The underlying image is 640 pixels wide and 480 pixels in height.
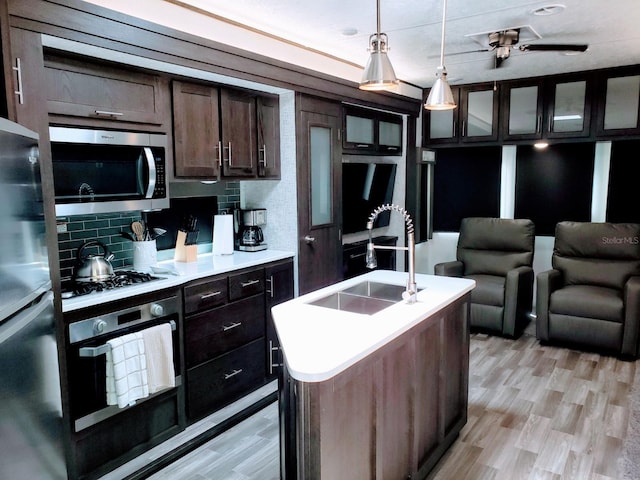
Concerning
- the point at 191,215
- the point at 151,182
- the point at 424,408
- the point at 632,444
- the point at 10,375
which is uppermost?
the point at 151,182

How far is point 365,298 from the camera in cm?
279

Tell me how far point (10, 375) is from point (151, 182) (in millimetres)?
1662

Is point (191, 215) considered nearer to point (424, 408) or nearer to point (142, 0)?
point (142, 0)

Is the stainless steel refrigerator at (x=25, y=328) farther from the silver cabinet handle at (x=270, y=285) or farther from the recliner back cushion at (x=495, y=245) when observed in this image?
the recliner back cushion at (x=495, y=245)

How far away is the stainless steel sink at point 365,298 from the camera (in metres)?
2.72

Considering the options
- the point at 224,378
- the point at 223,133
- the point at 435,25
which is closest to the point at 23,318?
the point at 224,378

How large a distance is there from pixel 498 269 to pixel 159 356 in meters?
3.58

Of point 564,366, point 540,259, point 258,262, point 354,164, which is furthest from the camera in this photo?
point 540,259

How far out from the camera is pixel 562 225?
4730mm

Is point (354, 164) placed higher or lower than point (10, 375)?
higher

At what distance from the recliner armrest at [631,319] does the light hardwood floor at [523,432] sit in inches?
5.3

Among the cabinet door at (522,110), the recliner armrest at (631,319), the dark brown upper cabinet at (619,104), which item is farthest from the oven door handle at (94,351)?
the dark brown upper cabinet at (619,104)

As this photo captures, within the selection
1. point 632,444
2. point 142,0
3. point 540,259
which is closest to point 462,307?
point 632,444

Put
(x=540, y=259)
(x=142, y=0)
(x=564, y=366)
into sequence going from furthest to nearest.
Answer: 1. (x=540, y=259)
2. (x=564, y=366)
3. (x=142, y=0)
